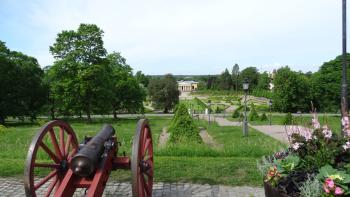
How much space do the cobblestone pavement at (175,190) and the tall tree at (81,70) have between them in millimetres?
32759

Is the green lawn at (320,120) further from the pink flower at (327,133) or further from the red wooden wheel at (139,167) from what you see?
the red wooden wheel at (139,167)

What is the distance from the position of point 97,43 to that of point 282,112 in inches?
1378

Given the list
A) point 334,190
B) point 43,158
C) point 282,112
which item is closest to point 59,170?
point 334,190

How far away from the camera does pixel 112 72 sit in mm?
49031

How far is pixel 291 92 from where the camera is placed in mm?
61344

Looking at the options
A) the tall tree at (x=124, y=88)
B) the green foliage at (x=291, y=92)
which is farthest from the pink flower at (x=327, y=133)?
the green foliage at (x=291, y=92)

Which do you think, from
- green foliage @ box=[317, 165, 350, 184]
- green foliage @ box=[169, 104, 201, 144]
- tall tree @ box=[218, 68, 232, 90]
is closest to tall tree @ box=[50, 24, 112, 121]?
green foliage @ box=[169, 104, 201, 144]

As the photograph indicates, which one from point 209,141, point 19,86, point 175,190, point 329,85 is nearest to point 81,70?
point 19,86

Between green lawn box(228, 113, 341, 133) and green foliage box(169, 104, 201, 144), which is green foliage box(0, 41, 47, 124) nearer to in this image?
green lawn box(228, 113, 341, 133)

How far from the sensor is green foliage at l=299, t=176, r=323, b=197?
399 centimetres

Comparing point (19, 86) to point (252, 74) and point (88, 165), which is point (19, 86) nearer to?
point (88, 165)

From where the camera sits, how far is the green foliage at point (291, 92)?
6112cm

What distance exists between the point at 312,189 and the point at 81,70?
37178mm

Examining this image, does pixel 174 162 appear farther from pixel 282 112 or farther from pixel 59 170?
pixel 282 112
